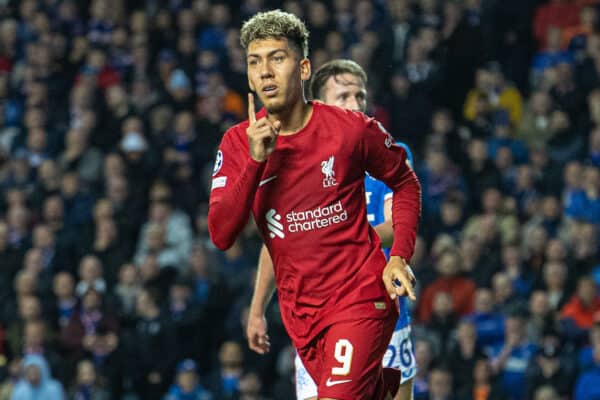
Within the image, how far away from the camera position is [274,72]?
5316mm

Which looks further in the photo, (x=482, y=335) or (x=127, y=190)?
(x=127, y=190)

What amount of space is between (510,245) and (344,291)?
267 inches

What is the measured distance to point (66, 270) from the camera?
1346 cm

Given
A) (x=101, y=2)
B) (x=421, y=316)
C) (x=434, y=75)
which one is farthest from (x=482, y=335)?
(x=101, y=2)

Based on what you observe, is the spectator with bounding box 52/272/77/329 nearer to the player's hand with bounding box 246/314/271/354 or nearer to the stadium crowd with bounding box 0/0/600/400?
the stadium crowd with bounding box 0/0/600/400

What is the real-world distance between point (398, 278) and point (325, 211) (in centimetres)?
45

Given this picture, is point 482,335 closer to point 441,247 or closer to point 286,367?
point 441,247

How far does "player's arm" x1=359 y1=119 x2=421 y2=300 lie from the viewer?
539cm

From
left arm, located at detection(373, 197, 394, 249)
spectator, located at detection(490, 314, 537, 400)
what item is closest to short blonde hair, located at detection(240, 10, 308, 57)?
left arm, located at detection(373, 197, 394, 249)

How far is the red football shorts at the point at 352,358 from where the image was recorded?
533 cm

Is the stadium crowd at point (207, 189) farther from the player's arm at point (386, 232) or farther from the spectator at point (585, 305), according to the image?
the player's arm at point (386, 232)

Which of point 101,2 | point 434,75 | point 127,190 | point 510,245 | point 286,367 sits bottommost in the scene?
point 286,367

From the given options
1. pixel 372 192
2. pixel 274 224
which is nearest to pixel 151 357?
pixel 372 192

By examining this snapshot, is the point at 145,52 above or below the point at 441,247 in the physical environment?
above
